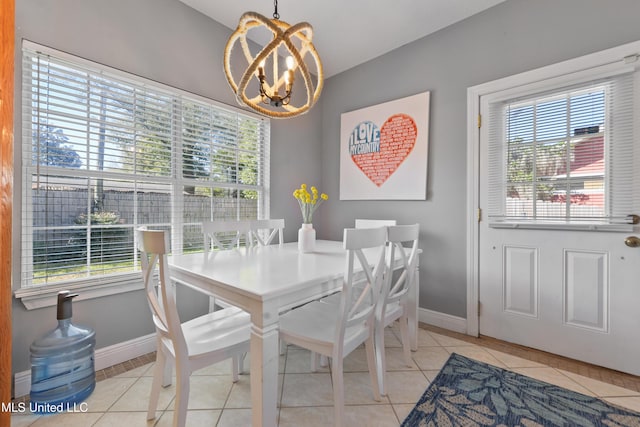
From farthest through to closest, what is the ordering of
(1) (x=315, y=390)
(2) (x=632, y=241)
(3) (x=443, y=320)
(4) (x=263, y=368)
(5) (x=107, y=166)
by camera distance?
(3) (x=443, y=320)
(5) (x=107, y=166)
(2) (x=632, y=241)
(1) (x=315, y=390)
(4) (x=263, y=368)

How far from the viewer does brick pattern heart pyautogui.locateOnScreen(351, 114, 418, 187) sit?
2.66 metres

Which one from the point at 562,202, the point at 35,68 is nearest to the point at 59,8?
the point at 35,68

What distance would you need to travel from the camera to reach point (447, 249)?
2451 mm

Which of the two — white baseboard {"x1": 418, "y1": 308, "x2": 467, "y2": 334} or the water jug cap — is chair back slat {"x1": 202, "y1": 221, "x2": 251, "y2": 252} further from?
white baseboard {"x1": 418, "y1": 308, "x2": 467, "y2": 334}

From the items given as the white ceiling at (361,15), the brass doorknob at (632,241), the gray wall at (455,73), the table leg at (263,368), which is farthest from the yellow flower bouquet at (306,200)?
the brass doorknob at (632,241)

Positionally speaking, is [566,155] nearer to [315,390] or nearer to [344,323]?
[344,323]

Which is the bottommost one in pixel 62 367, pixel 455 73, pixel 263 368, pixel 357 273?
pixel 62 367

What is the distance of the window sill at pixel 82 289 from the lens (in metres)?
1.53

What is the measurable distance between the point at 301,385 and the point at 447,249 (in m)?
1.67

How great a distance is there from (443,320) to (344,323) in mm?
1664

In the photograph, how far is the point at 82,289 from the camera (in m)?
1.72

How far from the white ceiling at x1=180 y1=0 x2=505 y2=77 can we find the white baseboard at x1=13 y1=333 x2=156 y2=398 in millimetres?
2654

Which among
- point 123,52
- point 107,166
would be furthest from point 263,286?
point 123,52

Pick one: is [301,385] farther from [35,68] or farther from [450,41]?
[450,41]
